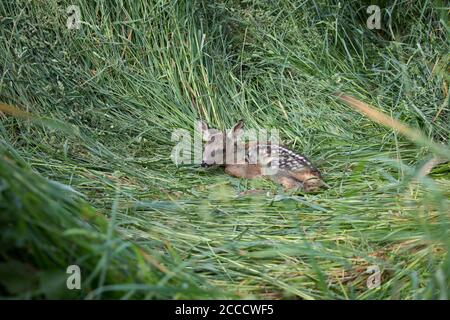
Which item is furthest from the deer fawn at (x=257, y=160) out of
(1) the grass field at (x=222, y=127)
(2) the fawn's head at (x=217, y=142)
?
(1) the grass field at (x=222, y=127)

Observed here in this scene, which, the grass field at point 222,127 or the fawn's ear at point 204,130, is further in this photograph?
the fawn's ear at point 204,130

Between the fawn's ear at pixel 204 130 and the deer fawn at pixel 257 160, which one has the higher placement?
the fawn's ear at pixel 204 130

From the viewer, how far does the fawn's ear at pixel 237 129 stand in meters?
4.94

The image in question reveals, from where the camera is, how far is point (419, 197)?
3.90m

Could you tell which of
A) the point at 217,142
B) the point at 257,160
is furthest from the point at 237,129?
the point at 257,160

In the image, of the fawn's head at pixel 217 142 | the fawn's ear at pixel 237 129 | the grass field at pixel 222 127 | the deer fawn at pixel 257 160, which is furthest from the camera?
the fawn's ear at pixel 237 129

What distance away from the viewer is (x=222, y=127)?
17.4 ft

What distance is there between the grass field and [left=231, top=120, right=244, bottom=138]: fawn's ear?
Result: 0.29m

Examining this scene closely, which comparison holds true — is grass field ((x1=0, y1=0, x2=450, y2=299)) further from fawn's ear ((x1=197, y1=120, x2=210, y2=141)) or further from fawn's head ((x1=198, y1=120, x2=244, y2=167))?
fawn's ear ((x1=197, y1=120, x2=210, y2=141))

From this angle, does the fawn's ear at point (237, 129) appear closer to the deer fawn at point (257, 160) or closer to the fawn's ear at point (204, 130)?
the deer fawn at point (257, 160)

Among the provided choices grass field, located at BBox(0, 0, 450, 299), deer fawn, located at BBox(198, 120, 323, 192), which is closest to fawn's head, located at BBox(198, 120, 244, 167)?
deer fawn, located at BBox(198, 120, 323, 192)

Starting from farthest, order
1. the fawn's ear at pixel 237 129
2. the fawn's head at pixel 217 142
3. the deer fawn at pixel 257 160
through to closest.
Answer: the fawn's ear at pixel 237 129
the fawn's head at pixel 217 142
the deer fawn at pixel 257 160
